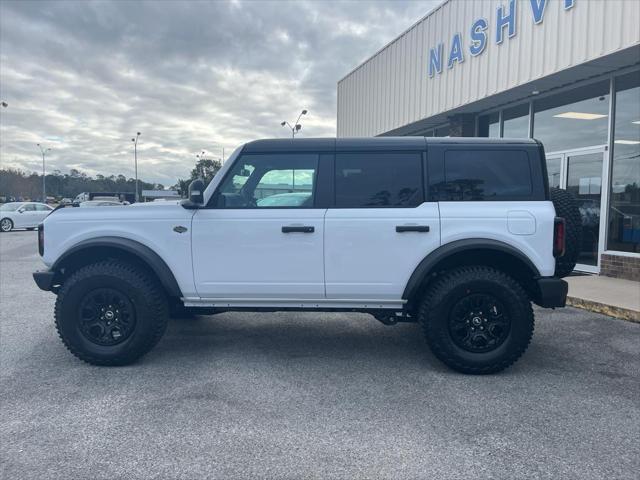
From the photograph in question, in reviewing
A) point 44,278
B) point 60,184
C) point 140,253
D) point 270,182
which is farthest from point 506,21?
point 60,184

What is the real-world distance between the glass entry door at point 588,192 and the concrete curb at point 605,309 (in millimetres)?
2670

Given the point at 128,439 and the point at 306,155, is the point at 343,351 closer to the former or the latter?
the point at 306,155

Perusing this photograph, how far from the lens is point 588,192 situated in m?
9.45

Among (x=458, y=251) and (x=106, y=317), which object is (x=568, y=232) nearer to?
(x=458, y=251)

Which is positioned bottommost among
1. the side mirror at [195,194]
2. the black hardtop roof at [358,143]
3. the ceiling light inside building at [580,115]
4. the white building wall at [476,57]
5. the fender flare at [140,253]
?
the fender flare at [140,253]

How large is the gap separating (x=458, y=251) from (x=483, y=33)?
25.9 ft

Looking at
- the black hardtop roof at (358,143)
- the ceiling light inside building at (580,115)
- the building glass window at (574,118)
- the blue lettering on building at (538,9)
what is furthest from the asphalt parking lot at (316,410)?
the blue lettering on building at (538,9)

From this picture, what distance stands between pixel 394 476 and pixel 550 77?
8.34 metres

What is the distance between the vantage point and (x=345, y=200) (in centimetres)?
432

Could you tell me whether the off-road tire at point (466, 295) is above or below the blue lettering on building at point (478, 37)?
below

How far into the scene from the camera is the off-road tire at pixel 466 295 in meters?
4.14

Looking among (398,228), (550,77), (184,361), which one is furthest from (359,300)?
(550,77)

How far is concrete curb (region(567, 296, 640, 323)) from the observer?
5.96m

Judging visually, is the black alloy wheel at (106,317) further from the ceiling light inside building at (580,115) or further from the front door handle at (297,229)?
the ceiling light inside building at (580,115)
